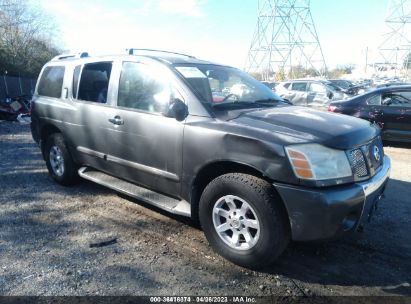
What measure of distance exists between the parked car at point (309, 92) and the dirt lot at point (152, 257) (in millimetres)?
9526

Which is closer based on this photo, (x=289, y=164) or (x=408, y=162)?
(x=289, y=164)

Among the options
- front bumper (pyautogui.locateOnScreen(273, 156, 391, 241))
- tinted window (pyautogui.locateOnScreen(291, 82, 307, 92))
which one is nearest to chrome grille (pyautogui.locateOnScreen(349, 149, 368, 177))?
front bumper (pyautogui.locateOnScreen(273, 156, 391, 241))

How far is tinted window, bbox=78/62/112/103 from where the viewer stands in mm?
4434

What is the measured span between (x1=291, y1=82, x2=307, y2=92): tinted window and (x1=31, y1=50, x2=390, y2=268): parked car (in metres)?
10.8

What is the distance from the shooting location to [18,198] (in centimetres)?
497

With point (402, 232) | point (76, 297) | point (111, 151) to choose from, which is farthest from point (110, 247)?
point (402, 232)

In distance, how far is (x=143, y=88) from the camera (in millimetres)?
3951

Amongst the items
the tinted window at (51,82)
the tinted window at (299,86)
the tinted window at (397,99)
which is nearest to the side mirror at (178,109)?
the tinted window at (51,82)

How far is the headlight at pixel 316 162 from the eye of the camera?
282 centimetres

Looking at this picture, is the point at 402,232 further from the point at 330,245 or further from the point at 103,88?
the point at 103,88

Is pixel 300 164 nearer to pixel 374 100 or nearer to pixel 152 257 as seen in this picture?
pixel 152 257

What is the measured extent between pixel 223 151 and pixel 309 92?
12.2 metres

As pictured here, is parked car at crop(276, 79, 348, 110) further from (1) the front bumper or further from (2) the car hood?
(1) the front bumper

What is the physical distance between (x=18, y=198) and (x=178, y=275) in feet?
9.85
